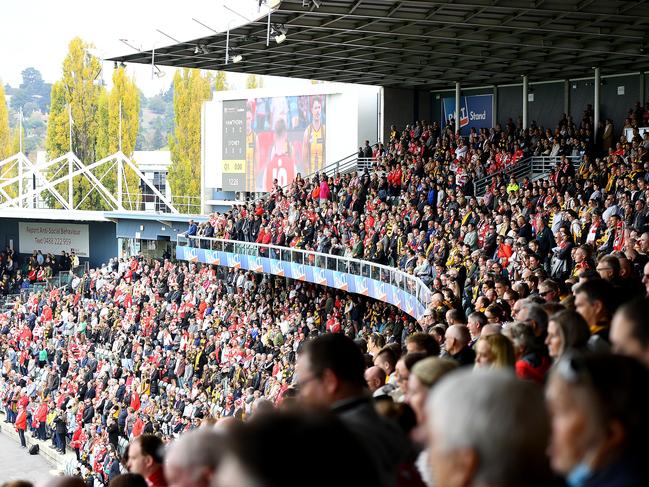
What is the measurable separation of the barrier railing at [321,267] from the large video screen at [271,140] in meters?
4.41

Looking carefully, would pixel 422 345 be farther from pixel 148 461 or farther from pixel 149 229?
pixel 149 229

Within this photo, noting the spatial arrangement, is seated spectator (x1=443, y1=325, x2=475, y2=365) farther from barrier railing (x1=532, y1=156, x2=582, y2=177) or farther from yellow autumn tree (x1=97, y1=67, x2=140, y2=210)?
yellow autumn tree (x1=97, y1=67, x2=140, y2=210)

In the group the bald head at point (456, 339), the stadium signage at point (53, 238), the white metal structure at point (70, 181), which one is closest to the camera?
the bald head at point (456, 339)

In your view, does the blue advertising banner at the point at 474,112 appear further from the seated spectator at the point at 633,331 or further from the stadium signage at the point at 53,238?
the seated spectator at the point at 633,331

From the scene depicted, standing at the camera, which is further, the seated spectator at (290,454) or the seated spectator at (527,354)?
the seated spectator at (527,354)

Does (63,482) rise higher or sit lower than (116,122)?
lower

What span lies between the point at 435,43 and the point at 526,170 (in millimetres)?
3973

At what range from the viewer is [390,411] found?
4102 mm

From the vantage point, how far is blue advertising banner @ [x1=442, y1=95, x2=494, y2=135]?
29.8 meters

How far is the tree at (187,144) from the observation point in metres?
58.6

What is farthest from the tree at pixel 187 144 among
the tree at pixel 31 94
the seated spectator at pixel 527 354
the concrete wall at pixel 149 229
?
the tree at pixel 31 94

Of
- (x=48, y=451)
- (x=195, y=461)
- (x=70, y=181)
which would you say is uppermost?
(x=70, y=181)

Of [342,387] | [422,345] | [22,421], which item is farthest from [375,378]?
[22,421]

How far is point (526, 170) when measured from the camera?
24203 mm
